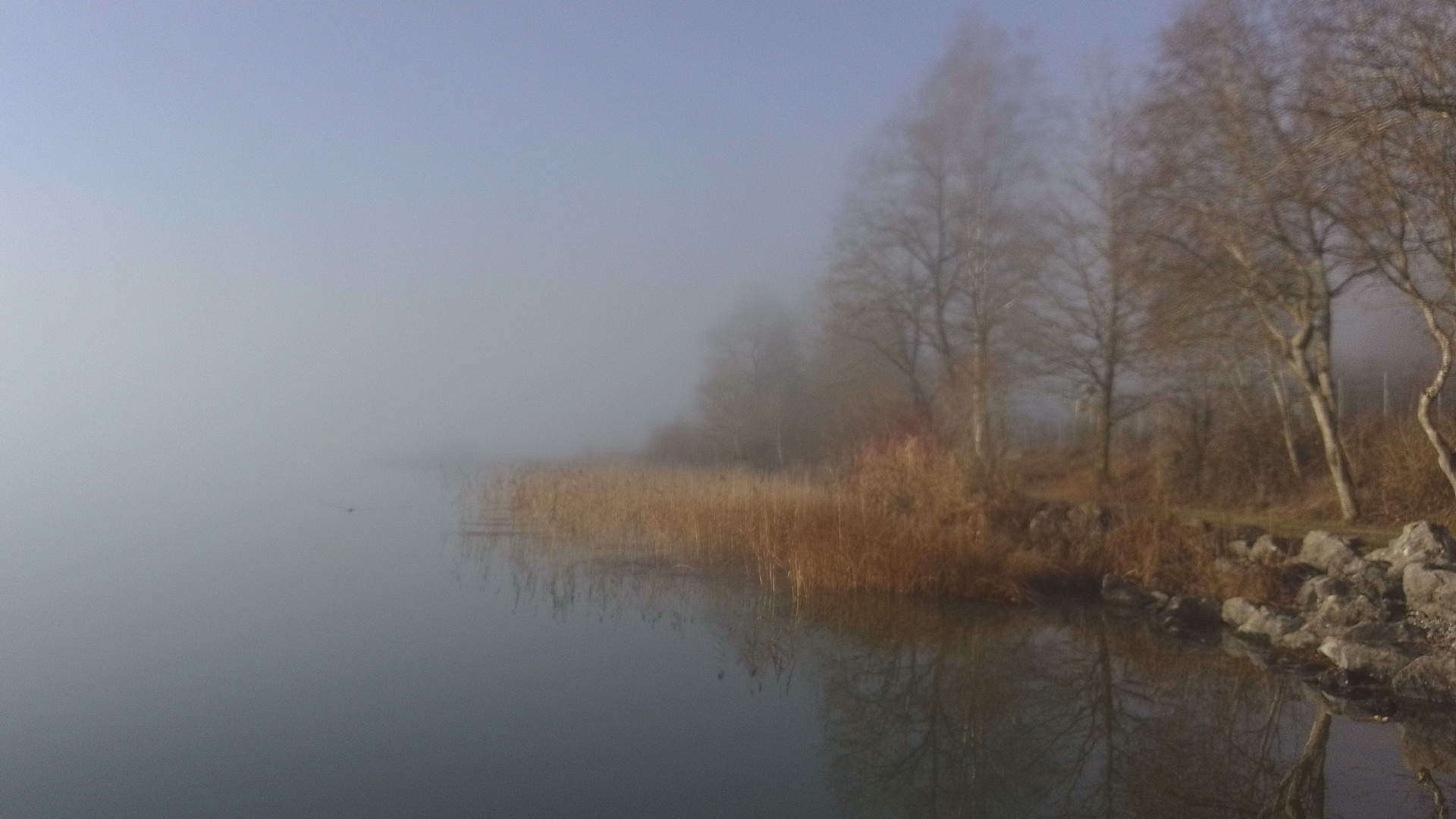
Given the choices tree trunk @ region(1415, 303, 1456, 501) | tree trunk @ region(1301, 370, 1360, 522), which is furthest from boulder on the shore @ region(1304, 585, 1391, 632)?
tree trunk @ region(1301, 370, 1360, 522)

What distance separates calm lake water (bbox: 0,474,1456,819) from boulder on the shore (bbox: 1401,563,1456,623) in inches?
61.1

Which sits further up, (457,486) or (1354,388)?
(1354,388)

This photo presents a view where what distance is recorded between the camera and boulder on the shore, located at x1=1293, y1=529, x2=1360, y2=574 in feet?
37.1

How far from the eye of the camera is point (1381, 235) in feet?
43.2

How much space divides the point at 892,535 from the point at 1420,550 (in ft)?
17.0

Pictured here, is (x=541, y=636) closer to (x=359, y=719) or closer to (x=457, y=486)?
(x=359, y=719)

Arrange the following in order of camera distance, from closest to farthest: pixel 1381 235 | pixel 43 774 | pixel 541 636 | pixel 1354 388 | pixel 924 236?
pixel 43 774 → pixel 541 636 → pixel 1381 235 → pixel 1354 388 → pixel 924 236

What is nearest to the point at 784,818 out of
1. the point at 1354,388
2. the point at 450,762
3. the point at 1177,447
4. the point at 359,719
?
the point at 450,762

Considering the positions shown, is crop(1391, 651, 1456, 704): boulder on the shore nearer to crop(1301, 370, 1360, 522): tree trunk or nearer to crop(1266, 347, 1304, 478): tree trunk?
crop(1301, 370, 1360, 522): tree trunk

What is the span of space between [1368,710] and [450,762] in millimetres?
6295

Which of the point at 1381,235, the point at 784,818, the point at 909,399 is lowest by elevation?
the point at 784,818

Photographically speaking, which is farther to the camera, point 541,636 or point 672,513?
point 672,513

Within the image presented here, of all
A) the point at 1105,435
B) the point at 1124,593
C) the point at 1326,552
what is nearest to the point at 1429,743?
the point at 1326,552

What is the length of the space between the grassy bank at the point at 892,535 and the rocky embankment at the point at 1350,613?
505 millimetres
